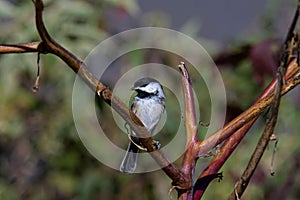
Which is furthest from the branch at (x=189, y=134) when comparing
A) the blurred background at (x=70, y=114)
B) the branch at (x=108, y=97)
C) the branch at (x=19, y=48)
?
the blurred background at (x=70, y=114)

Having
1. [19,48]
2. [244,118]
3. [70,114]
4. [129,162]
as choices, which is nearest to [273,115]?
[244,118]

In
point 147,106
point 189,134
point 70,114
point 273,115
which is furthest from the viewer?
point 70,114

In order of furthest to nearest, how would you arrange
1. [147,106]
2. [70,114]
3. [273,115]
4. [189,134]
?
[70,114], [147,106], [189,134], [273,115]

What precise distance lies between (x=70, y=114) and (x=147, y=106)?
1547 millimetres

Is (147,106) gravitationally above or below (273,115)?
below

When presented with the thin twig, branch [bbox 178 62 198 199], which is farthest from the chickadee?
the thin twig

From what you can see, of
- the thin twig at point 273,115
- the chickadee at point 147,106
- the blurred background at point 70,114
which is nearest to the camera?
the thin twig at point 273,115

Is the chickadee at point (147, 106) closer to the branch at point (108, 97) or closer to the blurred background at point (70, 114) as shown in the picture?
the branch at point (108, 97)

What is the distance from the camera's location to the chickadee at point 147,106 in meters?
0.83

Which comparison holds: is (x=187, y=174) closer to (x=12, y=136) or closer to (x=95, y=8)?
(x=95, y=8)

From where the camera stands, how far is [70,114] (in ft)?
7.83

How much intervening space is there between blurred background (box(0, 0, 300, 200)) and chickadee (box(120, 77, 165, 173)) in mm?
1008

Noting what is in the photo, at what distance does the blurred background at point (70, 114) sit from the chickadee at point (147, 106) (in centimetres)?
101

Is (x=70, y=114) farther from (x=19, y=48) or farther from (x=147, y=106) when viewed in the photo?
(x=19, y=48)
